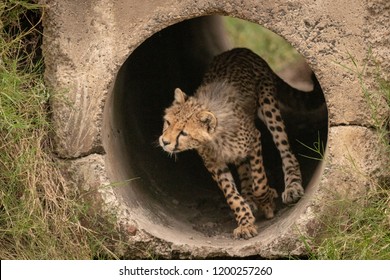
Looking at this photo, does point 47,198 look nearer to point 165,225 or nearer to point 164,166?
point 165,225

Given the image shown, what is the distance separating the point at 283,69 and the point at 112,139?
423 cm

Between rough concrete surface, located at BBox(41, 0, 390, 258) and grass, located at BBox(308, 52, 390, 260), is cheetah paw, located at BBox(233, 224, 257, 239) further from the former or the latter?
grass, located at BBox(308, 52, 390, 260)

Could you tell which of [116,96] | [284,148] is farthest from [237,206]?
[116,96]

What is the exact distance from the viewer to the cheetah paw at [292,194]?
6.88 meters

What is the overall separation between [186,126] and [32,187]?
118 centimetres

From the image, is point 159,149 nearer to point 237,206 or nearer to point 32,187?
point 237,206

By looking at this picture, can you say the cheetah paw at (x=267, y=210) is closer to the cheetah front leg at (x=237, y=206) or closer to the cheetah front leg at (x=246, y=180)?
the cheetah front leg at (x=246, y=180)

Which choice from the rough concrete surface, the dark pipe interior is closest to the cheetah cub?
the rough concrete surface

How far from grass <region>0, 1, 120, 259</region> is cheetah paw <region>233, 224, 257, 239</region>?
0.94 metres

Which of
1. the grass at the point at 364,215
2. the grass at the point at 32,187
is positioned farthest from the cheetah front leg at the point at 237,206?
the grass at the point at 32,187

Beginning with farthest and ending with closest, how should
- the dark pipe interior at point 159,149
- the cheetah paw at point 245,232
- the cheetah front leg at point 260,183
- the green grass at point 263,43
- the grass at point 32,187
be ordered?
the green grass at point 263,43
the dark pipe interior at point 159,149
the cheetah front leg at point 260,183
the cheetah paw at point 245,232
the grass at point 32,187

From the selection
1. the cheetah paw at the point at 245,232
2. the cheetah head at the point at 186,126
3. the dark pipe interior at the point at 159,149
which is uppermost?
the cheetah head at the point at 186,126

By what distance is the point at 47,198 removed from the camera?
19.9 feet
